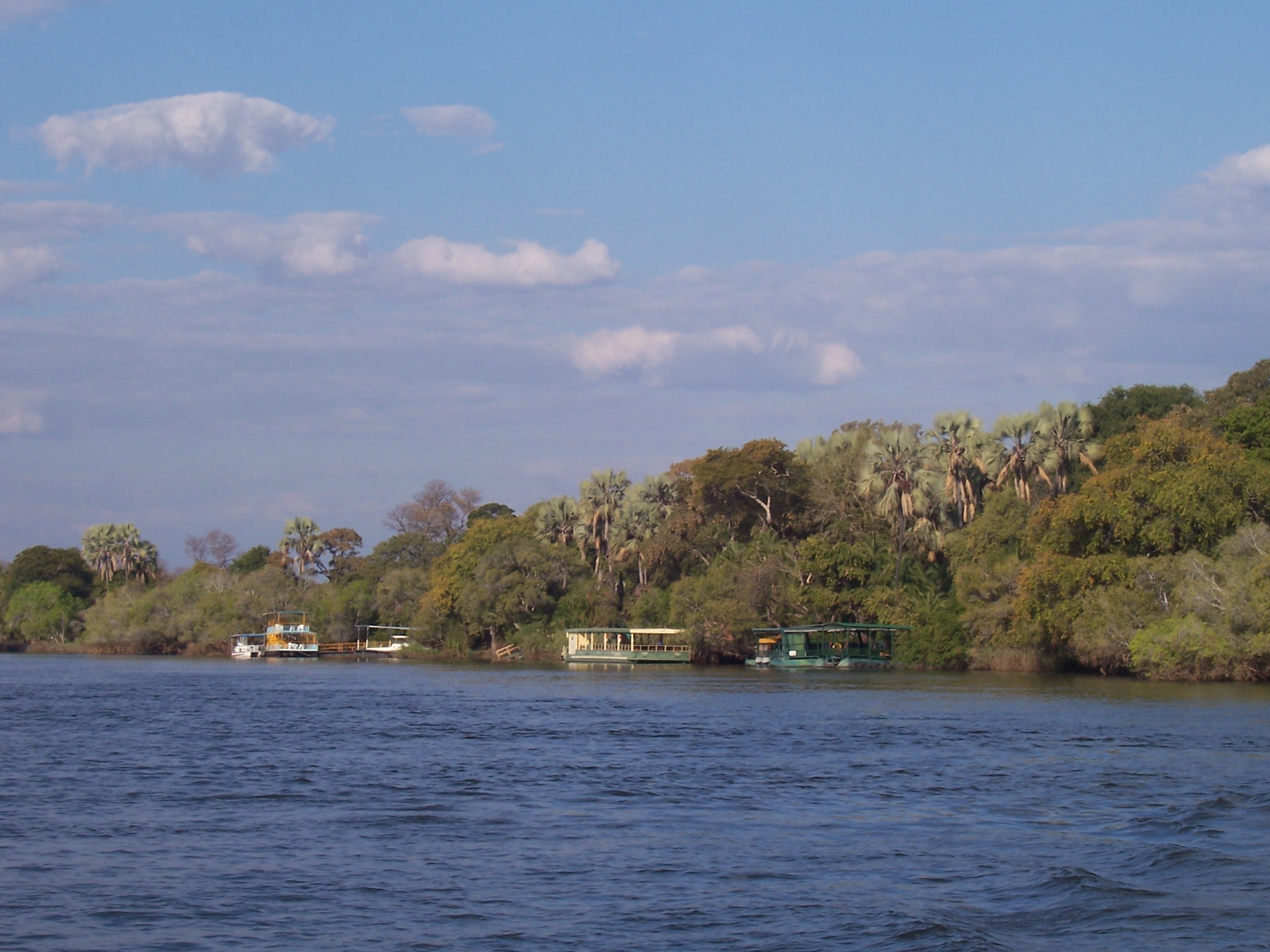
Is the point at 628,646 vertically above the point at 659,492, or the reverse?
the point at 659,492

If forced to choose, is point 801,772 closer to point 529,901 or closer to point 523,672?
point 529,901

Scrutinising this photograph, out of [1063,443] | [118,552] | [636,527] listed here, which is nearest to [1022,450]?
[1063,443]

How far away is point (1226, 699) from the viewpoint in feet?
135

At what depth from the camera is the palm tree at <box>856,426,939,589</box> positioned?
230 ft

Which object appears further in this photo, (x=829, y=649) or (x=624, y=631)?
(x=624, y=631)

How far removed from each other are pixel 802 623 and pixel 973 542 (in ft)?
47.2

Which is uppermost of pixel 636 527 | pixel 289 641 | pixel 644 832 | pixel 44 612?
pixel 636 527

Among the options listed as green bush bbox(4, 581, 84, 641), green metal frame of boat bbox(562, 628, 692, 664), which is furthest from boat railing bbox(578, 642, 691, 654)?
green bush bbox(4, 581, 84, 641)

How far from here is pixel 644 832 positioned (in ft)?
62.9

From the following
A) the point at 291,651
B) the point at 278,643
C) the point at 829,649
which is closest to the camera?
the point at 829,649

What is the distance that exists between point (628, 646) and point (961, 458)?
27958 mm

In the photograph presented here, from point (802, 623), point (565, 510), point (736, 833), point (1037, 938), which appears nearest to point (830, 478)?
point (802, 623)

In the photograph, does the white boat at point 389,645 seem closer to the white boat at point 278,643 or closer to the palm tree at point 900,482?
the white boat at point 278,643

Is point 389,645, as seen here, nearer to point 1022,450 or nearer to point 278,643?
point 278,643
